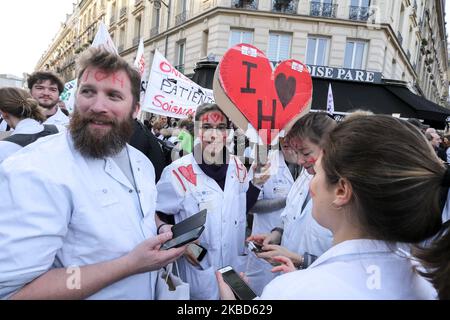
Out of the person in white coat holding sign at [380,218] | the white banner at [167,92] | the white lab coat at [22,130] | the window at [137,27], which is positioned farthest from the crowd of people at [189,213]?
the window at [137,27]

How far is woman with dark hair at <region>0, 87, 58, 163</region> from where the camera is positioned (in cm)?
253

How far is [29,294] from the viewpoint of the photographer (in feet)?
3.59

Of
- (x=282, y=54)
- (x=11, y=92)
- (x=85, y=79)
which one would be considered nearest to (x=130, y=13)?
(x=282, y=54)

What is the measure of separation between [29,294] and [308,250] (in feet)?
4.53

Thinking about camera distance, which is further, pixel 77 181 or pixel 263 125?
pixel 263 125

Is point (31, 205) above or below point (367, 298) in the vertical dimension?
above

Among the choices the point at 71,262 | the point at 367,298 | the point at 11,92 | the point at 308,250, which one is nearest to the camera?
the point at 367,298

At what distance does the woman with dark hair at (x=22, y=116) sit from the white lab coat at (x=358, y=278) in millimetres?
2360

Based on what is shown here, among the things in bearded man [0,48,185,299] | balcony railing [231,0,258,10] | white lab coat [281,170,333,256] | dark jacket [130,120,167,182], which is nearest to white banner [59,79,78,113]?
dark jacket [130,120,167,182]

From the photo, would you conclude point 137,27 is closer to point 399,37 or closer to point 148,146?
point 399,37

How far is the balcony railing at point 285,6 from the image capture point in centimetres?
1406

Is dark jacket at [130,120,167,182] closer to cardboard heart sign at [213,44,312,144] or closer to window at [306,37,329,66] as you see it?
cardboard heart sign at [213,44,312,144]

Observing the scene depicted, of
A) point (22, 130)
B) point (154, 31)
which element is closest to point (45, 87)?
point (22, 130)
